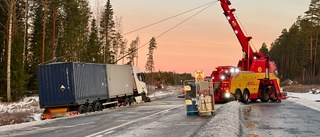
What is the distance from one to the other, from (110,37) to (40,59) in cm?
3402

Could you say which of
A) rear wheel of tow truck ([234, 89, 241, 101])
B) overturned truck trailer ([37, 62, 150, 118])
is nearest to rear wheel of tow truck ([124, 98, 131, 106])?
overturned truck trailer ([37, 62, 150, 118])

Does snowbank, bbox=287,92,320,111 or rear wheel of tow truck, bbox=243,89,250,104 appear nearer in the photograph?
snowbank, bbox=287,92,320,111

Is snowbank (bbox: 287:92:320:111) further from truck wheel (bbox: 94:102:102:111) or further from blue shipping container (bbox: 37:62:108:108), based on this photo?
blue shipping container (bbox: 37:62:108:108)

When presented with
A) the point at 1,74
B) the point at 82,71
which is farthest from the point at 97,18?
the point at 82,71

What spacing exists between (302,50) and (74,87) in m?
103

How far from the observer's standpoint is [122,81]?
29.0m

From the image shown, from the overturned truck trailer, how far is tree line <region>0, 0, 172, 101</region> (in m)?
2.21

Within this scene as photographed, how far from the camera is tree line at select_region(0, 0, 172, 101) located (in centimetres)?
3450

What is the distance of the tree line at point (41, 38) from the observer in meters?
34.5

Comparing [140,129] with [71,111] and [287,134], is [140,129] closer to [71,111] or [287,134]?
[287,134]

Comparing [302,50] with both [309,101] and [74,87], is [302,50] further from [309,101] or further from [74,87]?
[74,87]

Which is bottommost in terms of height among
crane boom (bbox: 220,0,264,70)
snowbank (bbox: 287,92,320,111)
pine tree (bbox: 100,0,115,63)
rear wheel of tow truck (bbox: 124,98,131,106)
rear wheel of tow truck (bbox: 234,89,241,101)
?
snowbank (bbox: 287,92,320,111)

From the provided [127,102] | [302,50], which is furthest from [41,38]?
[302,50]

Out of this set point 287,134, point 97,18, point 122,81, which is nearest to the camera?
point 287,134
